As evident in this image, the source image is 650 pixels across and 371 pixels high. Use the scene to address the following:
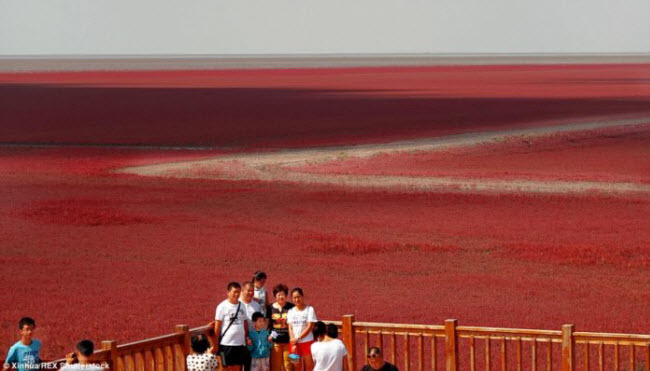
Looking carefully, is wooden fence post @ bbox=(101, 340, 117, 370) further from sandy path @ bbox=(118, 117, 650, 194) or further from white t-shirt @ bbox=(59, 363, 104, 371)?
sandy path @ bbox=(118, 117, 650, 194)

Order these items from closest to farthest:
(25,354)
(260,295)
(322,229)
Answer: (25,354) → (260,295) → (322,229)

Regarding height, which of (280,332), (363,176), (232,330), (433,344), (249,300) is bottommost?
(433,344)

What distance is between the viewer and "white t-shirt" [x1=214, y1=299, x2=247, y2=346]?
46.2ft

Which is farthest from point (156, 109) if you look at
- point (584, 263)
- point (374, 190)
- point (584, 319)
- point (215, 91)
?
point (584, 319)

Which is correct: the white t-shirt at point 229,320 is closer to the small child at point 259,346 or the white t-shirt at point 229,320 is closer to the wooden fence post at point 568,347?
the small child at point 259,346

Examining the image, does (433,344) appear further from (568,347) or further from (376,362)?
(376,362)

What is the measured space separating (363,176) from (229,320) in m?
28.8

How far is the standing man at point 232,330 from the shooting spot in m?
14.1

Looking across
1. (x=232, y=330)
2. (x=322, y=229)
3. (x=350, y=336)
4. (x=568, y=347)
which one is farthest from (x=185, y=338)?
(x=322, y=229)

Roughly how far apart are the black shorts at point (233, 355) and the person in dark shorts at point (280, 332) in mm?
771

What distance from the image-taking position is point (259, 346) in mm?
14375

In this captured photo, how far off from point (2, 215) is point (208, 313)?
46.4 feet

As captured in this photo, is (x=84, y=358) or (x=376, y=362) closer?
(x=84, y=358)

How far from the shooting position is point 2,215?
115 feet
